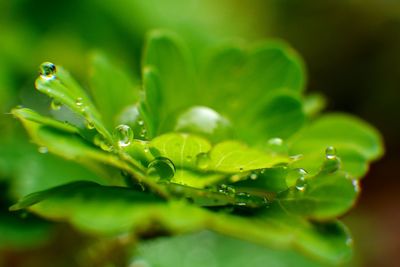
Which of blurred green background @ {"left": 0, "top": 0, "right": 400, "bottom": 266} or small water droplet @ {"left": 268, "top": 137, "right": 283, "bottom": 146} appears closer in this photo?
small water droplet @ {"left": 268, "top": 137, "right": 283, "bottom": 146}

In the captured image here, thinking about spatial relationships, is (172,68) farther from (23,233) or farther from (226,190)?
(23,233)

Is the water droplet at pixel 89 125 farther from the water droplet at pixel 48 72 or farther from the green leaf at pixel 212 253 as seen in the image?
the green leaf at pixel 212 253

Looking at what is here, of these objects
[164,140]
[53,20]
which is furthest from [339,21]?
[164,140]

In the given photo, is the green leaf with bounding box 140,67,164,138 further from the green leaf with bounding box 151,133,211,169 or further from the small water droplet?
the small water droplet

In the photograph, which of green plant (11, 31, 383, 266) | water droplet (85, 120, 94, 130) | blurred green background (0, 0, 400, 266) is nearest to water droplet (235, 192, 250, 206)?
green plant (11, 31, 383, 266)

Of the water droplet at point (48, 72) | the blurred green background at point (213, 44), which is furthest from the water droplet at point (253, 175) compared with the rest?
the blurred green background at point (213, 44)

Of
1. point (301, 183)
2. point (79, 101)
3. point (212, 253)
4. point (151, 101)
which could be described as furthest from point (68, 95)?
point (212, 253)

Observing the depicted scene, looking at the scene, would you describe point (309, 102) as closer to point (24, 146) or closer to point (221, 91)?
point (221, 91)
